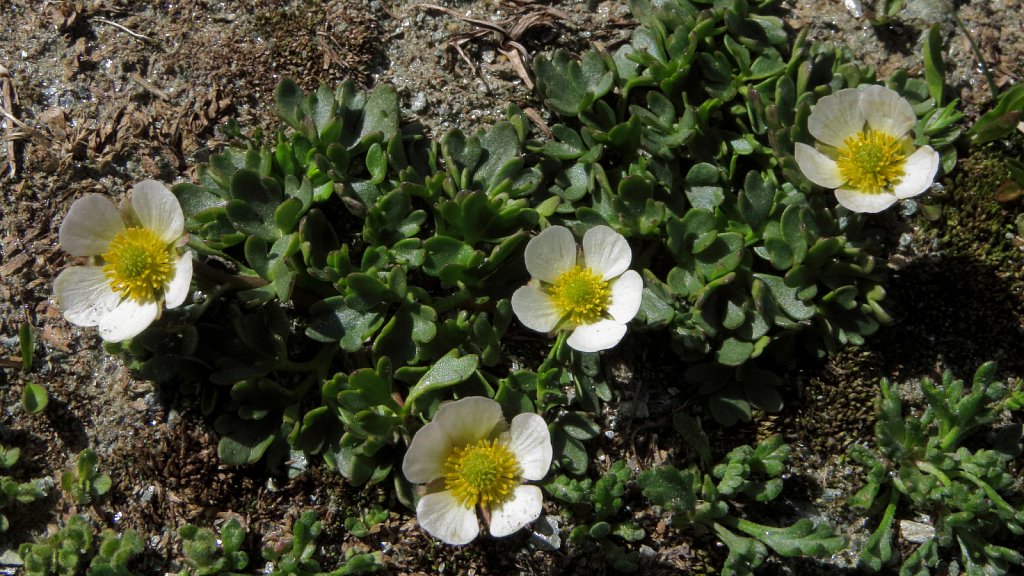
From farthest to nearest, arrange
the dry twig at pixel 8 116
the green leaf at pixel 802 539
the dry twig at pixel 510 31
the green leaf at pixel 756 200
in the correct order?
the dry twig at pixel 510 31 < the dry twig at pixel 8 116 < the green leaf at pixel 756 200 < the green leaf at pixel 802 539

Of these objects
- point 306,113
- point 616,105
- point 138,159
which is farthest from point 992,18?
point 138,159

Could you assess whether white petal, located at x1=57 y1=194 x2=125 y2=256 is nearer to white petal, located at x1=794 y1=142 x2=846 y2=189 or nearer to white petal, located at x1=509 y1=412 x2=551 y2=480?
white petal, located at x1=509 y1=412 x2=551 y2=480

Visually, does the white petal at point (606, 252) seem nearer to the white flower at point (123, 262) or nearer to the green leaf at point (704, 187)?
the green leaf at point (704, 187)

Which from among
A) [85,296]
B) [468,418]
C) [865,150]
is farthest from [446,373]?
[865,150]

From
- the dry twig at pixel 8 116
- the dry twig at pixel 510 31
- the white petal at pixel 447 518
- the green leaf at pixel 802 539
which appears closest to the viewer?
the white petal at pixel 447 518

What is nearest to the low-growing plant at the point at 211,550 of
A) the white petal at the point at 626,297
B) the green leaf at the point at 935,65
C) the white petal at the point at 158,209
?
the white petal at the point at 158,209

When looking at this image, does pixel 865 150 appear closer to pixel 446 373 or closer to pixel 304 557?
pixel 446 373
